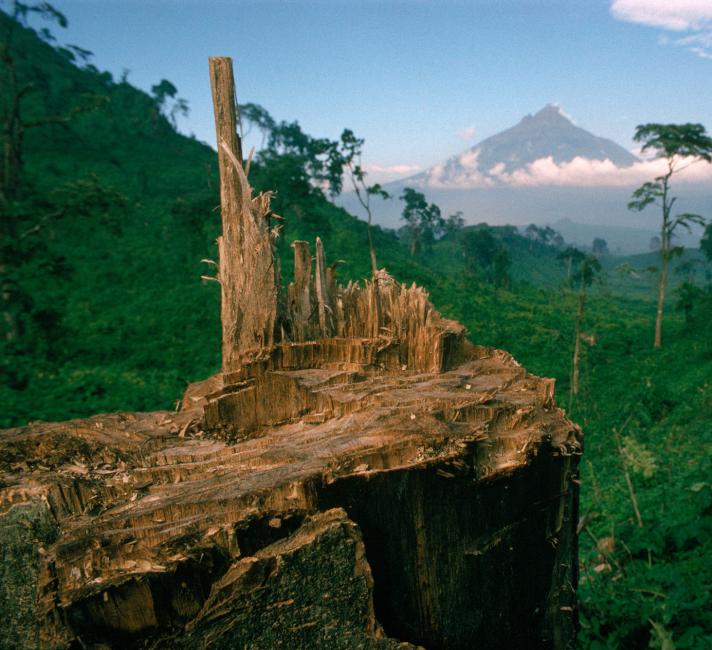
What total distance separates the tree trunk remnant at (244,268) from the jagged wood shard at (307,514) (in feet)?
1.64

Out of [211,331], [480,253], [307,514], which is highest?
[307,514]

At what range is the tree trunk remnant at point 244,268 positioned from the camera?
10.2ft

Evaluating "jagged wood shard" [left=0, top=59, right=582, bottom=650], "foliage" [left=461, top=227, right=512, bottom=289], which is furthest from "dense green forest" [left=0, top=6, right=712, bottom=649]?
"jagged wood shard" [left=0, top=59, right=582, bottom=650]

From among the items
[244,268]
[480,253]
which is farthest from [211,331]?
[480,253]

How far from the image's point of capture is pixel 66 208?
1101 cm

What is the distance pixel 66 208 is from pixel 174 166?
29.6 meters

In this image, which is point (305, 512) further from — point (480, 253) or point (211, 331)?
point (480, 253)

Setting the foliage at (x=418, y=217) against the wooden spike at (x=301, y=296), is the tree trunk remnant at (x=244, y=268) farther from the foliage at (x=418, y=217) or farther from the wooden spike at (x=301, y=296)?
the foliage at (x=418, y=217)

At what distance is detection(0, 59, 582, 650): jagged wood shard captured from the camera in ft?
4.50

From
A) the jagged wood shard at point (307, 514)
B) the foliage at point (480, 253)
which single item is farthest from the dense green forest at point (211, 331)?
the jagged wood shard at point (307, 514)

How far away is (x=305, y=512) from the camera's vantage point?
1.52 m

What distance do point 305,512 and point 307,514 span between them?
1 cm

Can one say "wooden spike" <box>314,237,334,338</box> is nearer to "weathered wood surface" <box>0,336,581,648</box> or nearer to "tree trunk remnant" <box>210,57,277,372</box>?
"tree trunk remnant" <box>210,57,277,372</box>

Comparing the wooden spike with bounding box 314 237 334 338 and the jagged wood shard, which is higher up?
the wooden spike with bounding box 314 237 334 338
